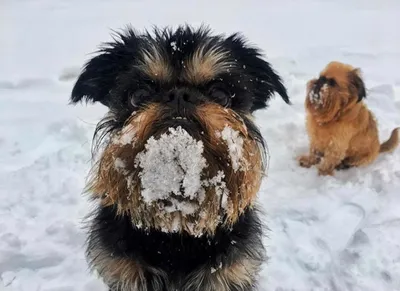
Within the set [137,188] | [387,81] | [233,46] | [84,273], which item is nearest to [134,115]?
[137,188]

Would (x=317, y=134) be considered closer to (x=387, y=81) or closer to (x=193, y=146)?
(x=387, y=81)

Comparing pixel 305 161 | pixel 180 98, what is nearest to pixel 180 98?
pixel 180 98

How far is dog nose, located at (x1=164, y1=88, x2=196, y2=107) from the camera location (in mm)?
2127

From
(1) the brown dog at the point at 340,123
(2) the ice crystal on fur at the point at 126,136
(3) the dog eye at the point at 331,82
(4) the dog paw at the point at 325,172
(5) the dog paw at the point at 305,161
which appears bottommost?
(4) the dog paw at the point at 325,172

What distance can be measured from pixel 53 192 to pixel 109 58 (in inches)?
68.5

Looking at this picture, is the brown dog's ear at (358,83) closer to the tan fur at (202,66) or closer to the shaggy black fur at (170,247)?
the shaggy black fur at (170,247)

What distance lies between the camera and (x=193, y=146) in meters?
2.01

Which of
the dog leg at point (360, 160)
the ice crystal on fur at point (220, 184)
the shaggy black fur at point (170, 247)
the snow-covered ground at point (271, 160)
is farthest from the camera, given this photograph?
the dog leg at point (360, 160)

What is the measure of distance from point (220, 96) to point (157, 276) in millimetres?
955

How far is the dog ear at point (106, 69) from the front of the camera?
2579 mm

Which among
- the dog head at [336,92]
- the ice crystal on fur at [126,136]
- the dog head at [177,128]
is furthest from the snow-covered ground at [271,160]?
the ice crystal on fur at [126,136]

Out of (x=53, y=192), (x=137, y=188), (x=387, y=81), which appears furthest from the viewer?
(x=387, y=81)

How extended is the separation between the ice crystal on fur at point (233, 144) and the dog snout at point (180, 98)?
186 mm

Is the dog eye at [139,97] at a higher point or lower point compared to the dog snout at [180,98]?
lower
